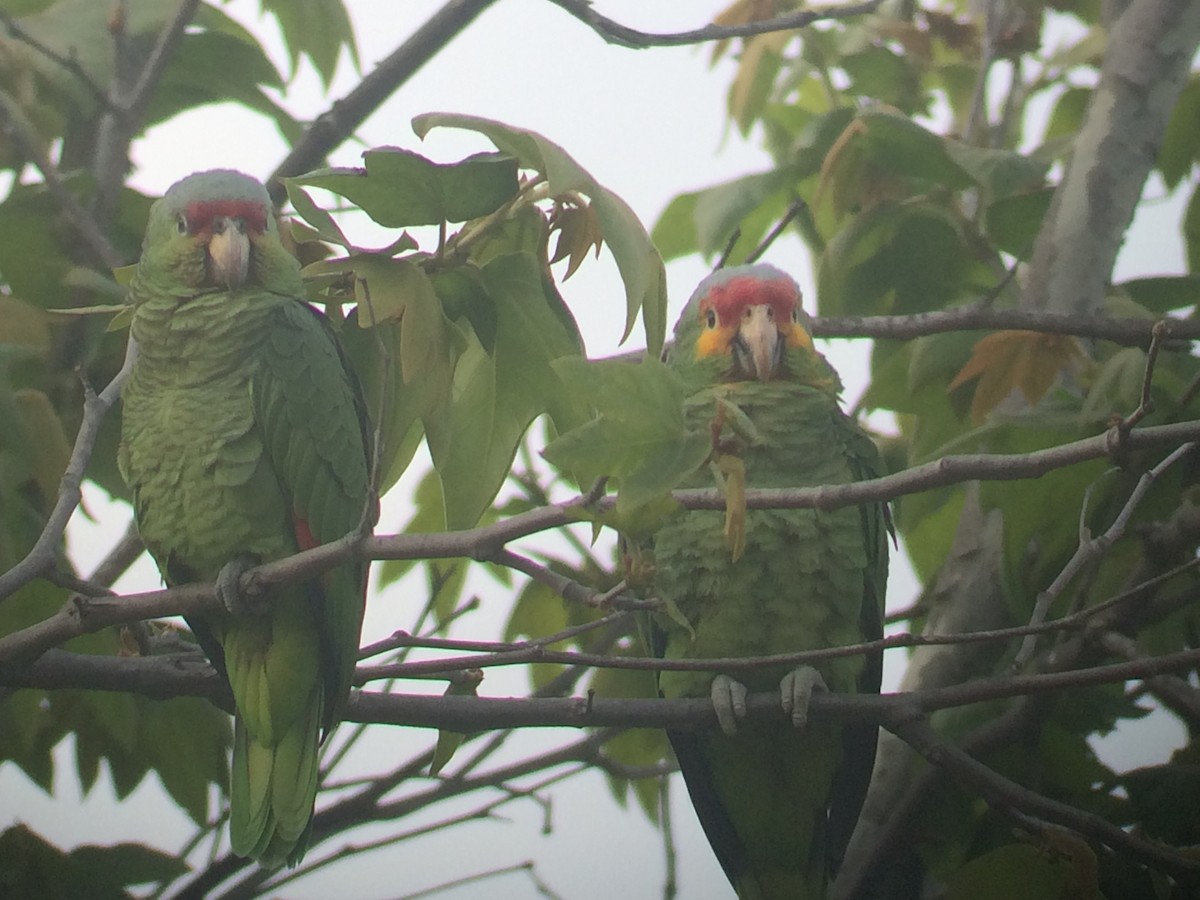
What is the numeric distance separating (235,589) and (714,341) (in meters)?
0.45

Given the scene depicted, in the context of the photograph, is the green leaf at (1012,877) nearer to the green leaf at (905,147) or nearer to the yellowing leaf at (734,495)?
the yellowing leaf at (734,495)

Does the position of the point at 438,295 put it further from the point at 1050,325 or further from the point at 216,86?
the point at 216,86

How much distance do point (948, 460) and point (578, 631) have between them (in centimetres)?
27

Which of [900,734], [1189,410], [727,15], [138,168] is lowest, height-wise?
[900,734]

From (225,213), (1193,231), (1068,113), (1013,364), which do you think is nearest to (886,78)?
(1068,113)

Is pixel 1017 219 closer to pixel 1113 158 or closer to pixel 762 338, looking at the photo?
pixel 1113 158

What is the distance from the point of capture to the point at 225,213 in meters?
0.87

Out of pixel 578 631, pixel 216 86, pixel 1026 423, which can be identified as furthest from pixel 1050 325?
pixel 216 86

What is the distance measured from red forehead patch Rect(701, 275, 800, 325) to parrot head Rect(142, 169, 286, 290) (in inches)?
14.6

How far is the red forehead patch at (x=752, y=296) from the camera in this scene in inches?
40.3

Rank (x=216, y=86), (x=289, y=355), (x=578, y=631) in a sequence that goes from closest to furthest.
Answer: (x=578, y=631)
(x=289, y=355)
(x=216, y=86)

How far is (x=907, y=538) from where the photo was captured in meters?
1.32

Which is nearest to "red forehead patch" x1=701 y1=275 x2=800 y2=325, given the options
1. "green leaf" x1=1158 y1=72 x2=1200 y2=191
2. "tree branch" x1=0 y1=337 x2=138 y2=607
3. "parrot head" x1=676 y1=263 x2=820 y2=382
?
"parrot head" x1=676 y1=263 x2=820 y2=382

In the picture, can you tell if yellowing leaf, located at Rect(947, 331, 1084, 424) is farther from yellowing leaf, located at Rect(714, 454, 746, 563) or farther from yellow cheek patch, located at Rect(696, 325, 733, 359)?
yellowing leaf, located at Rect(714, 454, 746, 563)
